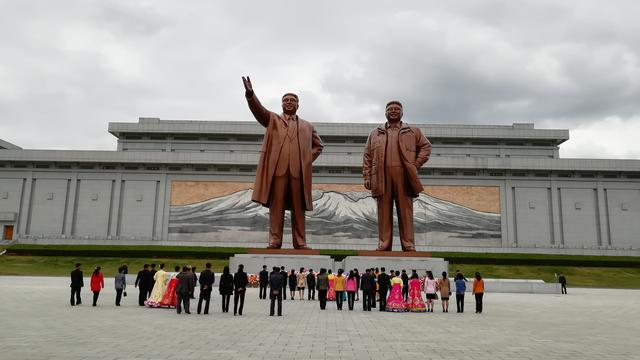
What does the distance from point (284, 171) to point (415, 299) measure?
580 cm

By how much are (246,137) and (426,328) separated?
38.1 metres

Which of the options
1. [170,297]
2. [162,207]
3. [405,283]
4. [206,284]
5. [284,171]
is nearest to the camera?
[206,284]

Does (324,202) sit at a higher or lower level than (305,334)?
higher

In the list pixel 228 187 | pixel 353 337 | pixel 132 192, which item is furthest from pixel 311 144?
pixel 132 192

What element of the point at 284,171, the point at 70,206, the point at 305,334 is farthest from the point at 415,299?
the point at 70,206

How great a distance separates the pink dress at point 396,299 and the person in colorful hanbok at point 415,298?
0.19 meters

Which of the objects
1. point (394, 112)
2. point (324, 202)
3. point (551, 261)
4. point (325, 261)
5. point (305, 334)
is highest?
point (394, 112)

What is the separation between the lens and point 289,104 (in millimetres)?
15531

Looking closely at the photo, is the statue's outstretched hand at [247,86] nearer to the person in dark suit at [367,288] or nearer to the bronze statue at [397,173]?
the bronze statue at [397,173]

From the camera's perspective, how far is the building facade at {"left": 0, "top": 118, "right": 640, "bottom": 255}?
37656mm

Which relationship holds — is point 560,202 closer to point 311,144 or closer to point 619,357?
point 311,144

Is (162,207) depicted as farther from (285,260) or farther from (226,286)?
(226,286)

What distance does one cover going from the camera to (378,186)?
1580 cm

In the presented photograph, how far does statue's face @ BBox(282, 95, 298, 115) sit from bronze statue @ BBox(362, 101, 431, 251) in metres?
2.95
